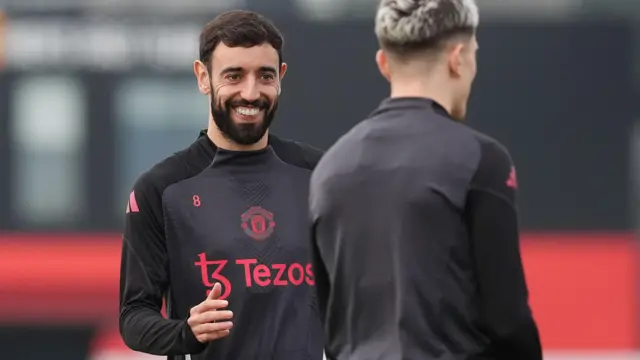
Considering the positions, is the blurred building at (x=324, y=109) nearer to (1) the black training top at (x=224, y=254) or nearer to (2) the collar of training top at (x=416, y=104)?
(1) the black training top at (x=224, y=254)

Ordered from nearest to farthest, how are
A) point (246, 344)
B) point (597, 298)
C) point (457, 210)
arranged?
point (457, 210)
point (246, 344)
point (597, 298)

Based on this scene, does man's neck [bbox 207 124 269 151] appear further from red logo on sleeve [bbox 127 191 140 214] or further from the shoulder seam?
the shoulder seam

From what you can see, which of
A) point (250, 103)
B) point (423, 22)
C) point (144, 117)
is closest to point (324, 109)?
point (144, 117)

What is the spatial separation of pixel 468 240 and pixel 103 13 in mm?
8219

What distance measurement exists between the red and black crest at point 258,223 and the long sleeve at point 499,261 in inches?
39.9

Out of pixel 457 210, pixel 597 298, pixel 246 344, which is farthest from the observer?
pixel 597 298

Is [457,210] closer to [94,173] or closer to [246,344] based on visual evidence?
[246,344]

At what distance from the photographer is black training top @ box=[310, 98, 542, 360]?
95.3 inches

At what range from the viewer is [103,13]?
10.3 metres

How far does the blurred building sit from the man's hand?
22.4 feet

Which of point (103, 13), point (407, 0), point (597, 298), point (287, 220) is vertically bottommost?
point (597, 298)

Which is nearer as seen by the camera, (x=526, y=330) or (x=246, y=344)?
(x=526, y=330)

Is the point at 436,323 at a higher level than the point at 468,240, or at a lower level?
lower

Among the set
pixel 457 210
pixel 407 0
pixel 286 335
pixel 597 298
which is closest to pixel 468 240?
pixel 457 210
